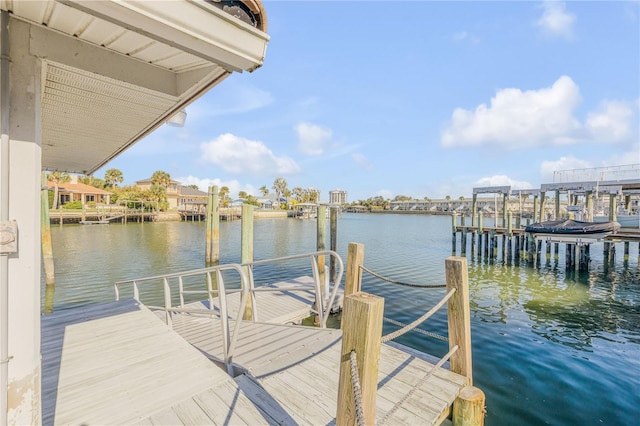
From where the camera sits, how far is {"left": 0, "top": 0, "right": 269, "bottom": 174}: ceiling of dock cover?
5.37ft

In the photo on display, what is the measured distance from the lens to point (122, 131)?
4301mm

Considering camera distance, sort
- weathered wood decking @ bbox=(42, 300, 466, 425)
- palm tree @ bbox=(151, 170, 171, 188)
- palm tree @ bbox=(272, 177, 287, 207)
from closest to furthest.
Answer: weathered wood decking @ bbox=(42, 300, 466, 425), palm tree @ bbox=(151, 170, 171, 188), palm tree @ bbox=(272, 177, 287, 207)

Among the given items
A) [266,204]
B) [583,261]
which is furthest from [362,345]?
[266,204]

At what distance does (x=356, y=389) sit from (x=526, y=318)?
9787 mm

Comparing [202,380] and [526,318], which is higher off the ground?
[202,380]

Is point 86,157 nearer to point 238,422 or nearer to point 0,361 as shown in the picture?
point 0,361

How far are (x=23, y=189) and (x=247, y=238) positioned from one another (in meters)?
7.40

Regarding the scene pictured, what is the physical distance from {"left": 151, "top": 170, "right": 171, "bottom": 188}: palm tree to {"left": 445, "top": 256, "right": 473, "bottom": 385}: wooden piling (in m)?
63.1

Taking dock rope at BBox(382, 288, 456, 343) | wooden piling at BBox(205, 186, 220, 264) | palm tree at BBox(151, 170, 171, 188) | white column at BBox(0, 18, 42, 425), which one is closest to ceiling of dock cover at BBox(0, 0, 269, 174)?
white column at BBox(0, 18, 42, 425)

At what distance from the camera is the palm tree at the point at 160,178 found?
2296 inches

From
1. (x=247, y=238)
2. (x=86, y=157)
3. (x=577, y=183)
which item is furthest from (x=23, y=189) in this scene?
(x=577, y=183)

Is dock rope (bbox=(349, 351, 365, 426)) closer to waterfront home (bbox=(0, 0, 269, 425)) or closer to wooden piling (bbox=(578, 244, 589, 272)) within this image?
waterfront home (bbox=(0, 0, 269, 425))

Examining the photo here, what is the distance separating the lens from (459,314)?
3.53 meters

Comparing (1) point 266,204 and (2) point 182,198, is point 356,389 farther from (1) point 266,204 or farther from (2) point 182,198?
(1) point 266,204
